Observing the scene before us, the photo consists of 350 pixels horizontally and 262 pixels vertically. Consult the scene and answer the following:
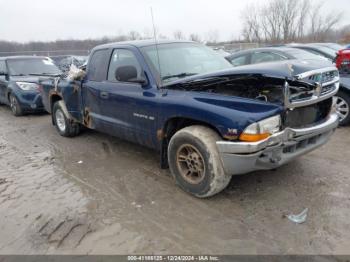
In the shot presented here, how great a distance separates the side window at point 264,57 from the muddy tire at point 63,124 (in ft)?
17.0

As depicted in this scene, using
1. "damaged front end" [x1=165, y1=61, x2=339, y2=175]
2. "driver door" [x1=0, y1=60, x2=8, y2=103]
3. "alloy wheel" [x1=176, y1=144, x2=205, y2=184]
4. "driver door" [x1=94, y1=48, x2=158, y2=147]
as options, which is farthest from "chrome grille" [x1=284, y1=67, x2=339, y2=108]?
"driver door" [x1=0, y1=60, x2=8, y2=103]

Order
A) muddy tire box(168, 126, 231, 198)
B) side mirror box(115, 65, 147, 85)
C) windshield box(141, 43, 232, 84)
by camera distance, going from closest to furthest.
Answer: muddy tire box(168, 126, 231, 198), side mirror box(115, 65, 147, 85), windshield box(141, 43, 232, 84)

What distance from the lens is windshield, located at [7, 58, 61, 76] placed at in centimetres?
918

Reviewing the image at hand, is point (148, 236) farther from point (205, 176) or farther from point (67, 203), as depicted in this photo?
point (67, 203)

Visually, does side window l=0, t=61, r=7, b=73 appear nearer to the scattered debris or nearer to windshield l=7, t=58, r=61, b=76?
windshield l=7, t=58, r=61, b=76

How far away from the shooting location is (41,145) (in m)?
6.07

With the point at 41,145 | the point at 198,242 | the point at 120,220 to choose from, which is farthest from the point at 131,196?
the point at 41,145

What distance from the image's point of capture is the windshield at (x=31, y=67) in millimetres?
9180

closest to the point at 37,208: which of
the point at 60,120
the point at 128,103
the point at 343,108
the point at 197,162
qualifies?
the point at 128,103

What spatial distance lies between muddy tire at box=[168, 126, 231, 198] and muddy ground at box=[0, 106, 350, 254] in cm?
18

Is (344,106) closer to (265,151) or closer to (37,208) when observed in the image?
(265,151)

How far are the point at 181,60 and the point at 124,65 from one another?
82 centimetres

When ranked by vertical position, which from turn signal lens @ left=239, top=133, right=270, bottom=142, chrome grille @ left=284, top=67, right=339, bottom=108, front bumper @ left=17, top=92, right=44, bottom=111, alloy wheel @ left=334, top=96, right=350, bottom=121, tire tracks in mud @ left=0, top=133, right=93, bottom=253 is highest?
chrome grille @ left=284, top=67, right=339, bottom=108

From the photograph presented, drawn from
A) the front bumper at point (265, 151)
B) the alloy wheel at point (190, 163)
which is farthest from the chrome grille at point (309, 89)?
the alloy wheel at point (190, 163)
